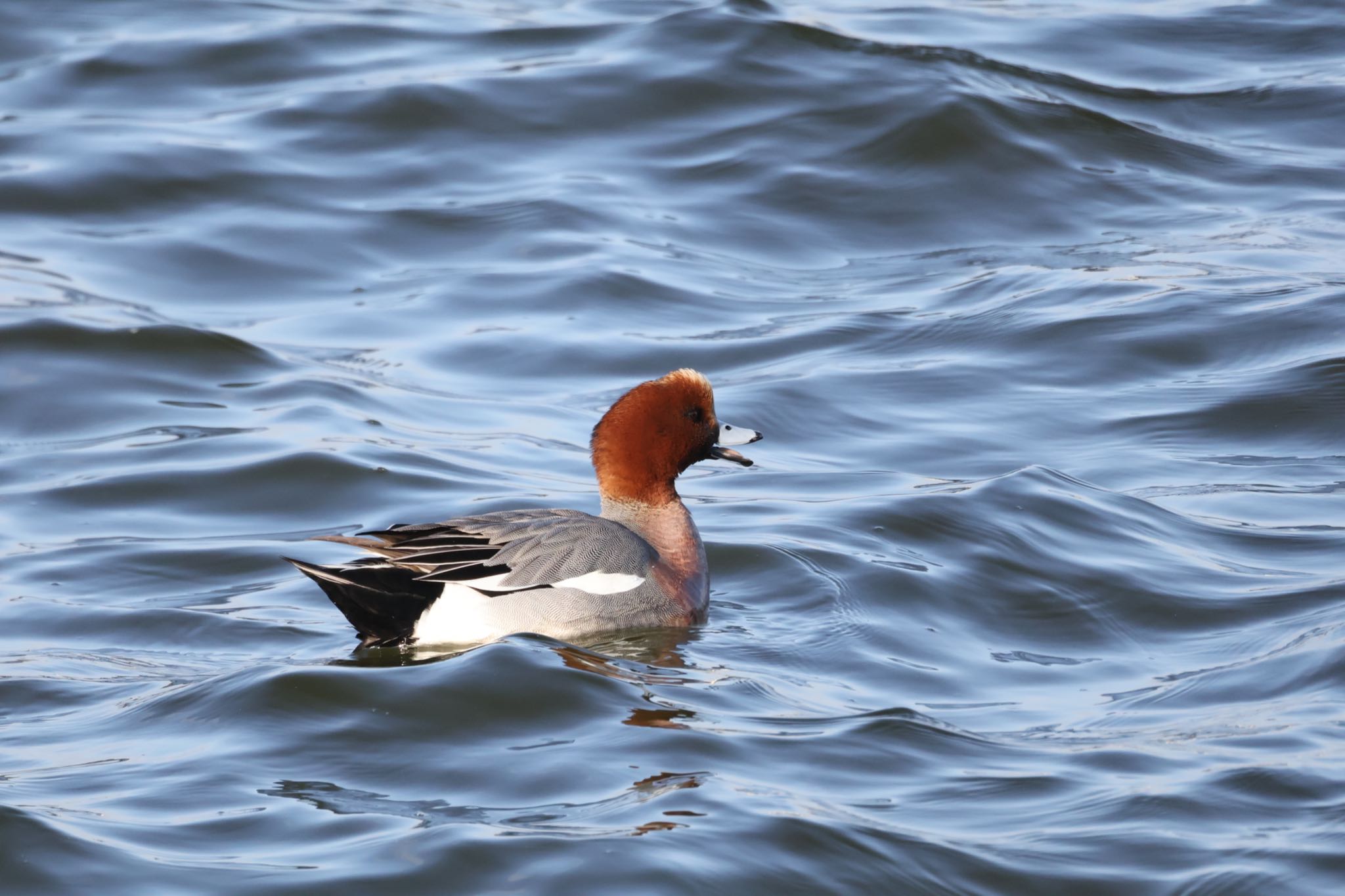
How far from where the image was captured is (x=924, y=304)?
10.0m

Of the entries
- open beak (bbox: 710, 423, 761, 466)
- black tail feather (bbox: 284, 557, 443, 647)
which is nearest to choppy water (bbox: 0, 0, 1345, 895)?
black tail feather (bbox: 284, 557, 443, 647)

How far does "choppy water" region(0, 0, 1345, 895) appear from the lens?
468 centimetres

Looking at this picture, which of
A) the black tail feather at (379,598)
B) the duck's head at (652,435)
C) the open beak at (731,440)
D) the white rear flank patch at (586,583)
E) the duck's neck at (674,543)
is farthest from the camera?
the open beak at (731,440)

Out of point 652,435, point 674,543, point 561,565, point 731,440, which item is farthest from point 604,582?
point 731,440

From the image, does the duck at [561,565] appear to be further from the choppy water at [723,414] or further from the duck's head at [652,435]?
the choppy water at [723,414]

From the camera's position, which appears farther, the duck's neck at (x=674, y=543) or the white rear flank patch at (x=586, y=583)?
the duck's neck at (x=674, y=543)

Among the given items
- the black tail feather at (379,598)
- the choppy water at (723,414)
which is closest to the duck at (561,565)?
the black tail feather at (379,598)

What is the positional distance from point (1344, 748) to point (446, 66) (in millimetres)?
9482

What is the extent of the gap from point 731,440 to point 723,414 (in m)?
1.72

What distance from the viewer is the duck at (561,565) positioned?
234 inches

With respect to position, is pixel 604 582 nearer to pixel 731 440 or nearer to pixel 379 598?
pixel 379 598

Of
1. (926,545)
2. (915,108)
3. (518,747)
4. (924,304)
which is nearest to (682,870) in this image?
(518,747)

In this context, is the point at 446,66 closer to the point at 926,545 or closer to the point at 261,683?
the point at 926,545

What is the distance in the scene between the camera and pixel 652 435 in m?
6.71
